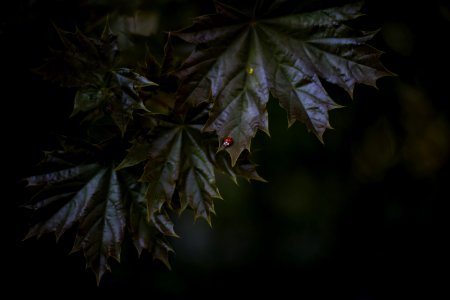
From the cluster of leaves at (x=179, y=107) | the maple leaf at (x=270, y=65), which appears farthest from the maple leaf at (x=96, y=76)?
the maple leaf at (x=270, y=65)

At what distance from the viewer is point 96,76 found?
1066 millimetres

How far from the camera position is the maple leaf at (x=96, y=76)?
40.0 inches

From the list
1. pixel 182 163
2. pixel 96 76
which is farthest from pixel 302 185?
pixel 96 76

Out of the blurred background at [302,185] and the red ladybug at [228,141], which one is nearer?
the red ladybug at [228,141]

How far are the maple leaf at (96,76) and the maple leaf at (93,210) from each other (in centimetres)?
15

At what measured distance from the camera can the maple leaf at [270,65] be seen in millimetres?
1007

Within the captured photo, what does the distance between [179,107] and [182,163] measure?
0.15 m

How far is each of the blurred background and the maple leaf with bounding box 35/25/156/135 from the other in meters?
0.19

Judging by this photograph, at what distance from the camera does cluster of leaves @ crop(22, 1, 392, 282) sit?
3.33 feet

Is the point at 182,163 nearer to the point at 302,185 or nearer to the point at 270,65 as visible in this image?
the point at 270,65

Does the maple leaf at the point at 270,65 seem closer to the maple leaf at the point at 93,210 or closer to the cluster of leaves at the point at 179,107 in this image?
the cluster of leaves at the point at 179,107

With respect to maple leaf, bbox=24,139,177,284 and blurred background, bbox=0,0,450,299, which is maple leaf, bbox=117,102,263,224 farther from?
blurred background, bbox=0,0,450,299

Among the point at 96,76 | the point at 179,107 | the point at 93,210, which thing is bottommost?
the point at 93,210

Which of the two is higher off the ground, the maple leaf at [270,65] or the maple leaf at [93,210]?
the maple leaf at [270,65]
